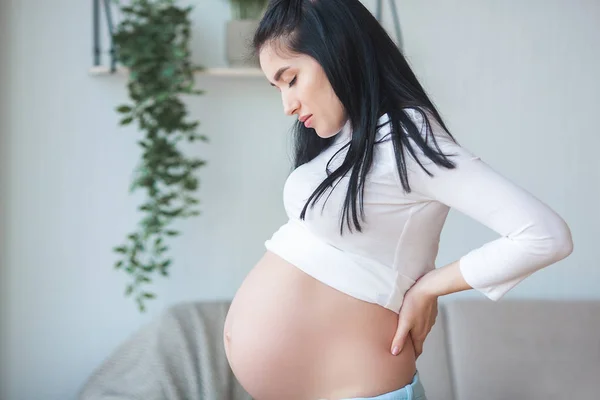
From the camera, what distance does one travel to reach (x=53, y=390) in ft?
7.06

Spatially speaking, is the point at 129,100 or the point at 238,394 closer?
the point at 238,394

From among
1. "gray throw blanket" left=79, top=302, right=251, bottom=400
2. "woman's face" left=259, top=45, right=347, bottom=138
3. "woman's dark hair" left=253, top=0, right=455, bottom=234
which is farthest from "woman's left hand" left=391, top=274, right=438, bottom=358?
"gray throw blanket" left=79, top=302, right=251, bottom=400

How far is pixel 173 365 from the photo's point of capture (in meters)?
1.86

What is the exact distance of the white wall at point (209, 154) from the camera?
2.06m

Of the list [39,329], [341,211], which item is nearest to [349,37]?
[341,211]

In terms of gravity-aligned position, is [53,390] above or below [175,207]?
below

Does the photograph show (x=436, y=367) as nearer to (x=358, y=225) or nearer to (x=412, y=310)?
(x=412, y=310)

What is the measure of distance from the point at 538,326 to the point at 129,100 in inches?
53.7

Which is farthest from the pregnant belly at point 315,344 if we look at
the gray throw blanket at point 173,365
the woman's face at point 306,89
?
the gray throw blanket at point 173,365

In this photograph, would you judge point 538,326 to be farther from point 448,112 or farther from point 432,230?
point 432,230

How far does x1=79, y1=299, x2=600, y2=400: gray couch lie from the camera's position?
1847mm

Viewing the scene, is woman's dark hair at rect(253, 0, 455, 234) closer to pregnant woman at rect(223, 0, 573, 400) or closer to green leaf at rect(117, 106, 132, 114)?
pregnant woman at rect(223, 0, 573, 400)

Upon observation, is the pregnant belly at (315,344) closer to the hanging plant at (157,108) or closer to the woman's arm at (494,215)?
the woman's arm at (494,215)

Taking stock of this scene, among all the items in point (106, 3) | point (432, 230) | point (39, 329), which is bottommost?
point (39, 329)
